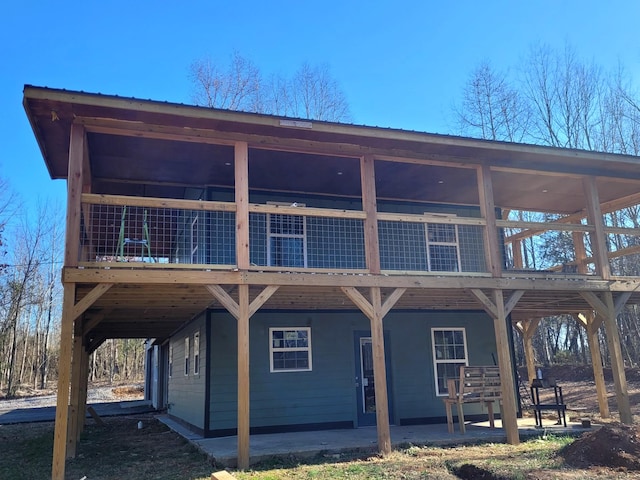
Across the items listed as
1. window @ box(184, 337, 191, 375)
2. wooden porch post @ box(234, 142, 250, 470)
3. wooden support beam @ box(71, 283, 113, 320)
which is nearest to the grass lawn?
wooden porch post @ box(234, 142, 250, 470)

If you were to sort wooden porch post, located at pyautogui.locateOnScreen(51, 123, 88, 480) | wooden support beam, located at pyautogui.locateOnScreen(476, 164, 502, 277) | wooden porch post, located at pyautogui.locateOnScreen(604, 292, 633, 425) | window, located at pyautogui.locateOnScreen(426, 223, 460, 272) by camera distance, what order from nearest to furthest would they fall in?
wooden porch post, located at pyautogui.locateOnScreen(51, 123, 88, 480) < wooden support beam, located at pyautogui.locateOnScreen(476, 164, 502, 277) < wooden porch post, located at pyautogui.locateOnScreen(604, 292, 633, 425) < window, located at pyautogui.locateOnScreen(426, 223, 460, 272)

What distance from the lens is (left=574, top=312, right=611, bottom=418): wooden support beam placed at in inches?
511

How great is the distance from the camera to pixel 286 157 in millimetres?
10156

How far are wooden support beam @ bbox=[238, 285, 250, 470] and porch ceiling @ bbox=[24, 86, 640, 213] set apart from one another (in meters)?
2.66

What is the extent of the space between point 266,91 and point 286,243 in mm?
15787

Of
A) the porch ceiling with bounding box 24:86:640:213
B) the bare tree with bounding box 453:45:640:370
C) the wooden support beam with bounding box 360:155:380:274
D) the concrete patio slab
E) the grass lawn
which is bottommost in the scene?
the grass lawn

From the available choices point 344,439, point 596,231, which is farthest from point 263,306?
point 596,231

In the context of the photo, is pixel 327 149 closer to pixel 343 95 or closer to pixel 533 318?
pixel 533 318

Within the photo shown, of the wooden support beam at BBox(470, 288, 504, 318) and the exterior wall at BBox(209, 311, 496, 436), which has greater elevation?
the wooden support beam at BBox(470, 288, 504, 318)

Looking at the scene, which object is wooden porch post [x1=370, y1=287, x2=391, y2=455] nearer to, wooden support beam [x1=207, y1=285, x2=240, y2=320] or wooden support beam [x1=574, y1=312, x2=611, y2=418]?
wooden support beam [x1=207, y1=285, x2=240, y2=320]

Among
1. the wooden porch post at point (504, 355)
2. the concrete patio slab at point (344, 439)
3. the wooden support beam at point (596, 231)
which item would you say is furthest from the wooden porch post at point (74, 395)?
the wooden support beam at point (596, 231)

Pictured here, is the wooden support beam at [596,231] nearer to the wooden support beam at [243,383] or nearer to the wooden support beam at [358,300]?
the wooden support beam at [358,300]

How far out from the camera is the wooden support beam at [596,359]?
511 inches

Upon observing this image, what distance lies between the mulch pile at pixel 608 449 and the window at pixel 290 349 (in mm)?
5619
